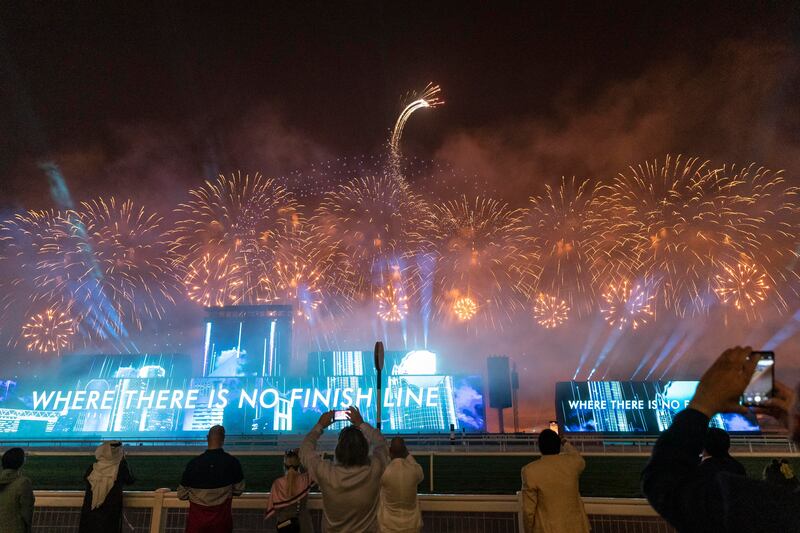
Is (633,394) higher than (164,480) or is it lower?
higher

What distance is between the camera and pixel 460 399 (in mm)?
46281

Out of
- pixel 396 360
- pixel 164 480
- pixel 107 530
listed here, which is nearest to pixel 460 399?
pixel 396 360

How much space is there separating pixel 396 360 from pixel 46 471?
3797 cm

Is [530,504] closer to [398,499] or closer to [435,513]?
[398,499]

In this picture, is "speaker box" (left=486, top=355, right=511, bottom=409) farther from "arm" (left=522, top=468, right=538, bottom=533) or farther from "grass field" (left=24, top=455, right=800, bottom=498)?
"arm" (left=522, top=468, right=538, bottom=533)

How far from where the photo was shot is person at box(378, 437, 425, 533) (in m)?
5.01

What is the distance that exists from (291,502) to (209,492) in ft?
3.16

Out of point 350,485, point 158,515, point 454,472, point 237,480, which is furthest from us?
point 454,472

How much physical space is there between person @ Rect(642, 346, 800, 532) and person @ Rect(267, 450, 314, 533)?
470 centimetres

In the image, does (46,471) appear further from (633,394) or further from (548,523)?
(633,394)

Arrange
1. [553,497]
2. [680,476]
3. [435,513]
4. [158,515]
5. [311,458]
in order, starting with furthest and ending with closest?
[158,515], [435,513], [311,458], [553,497], [680,476]

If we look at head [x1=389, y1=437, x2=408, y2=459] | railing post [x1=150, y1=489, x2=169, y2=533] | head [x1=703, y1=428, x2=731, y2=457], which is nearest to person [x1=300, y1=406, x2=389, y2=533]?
head [x1=389, y1=437, x2=408, y2=459]

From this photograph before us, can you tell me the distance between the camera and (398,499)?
5039 millimetres

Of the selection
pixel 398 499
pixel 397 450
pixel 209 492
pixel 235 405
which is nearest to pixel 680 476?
pixel 398 499
